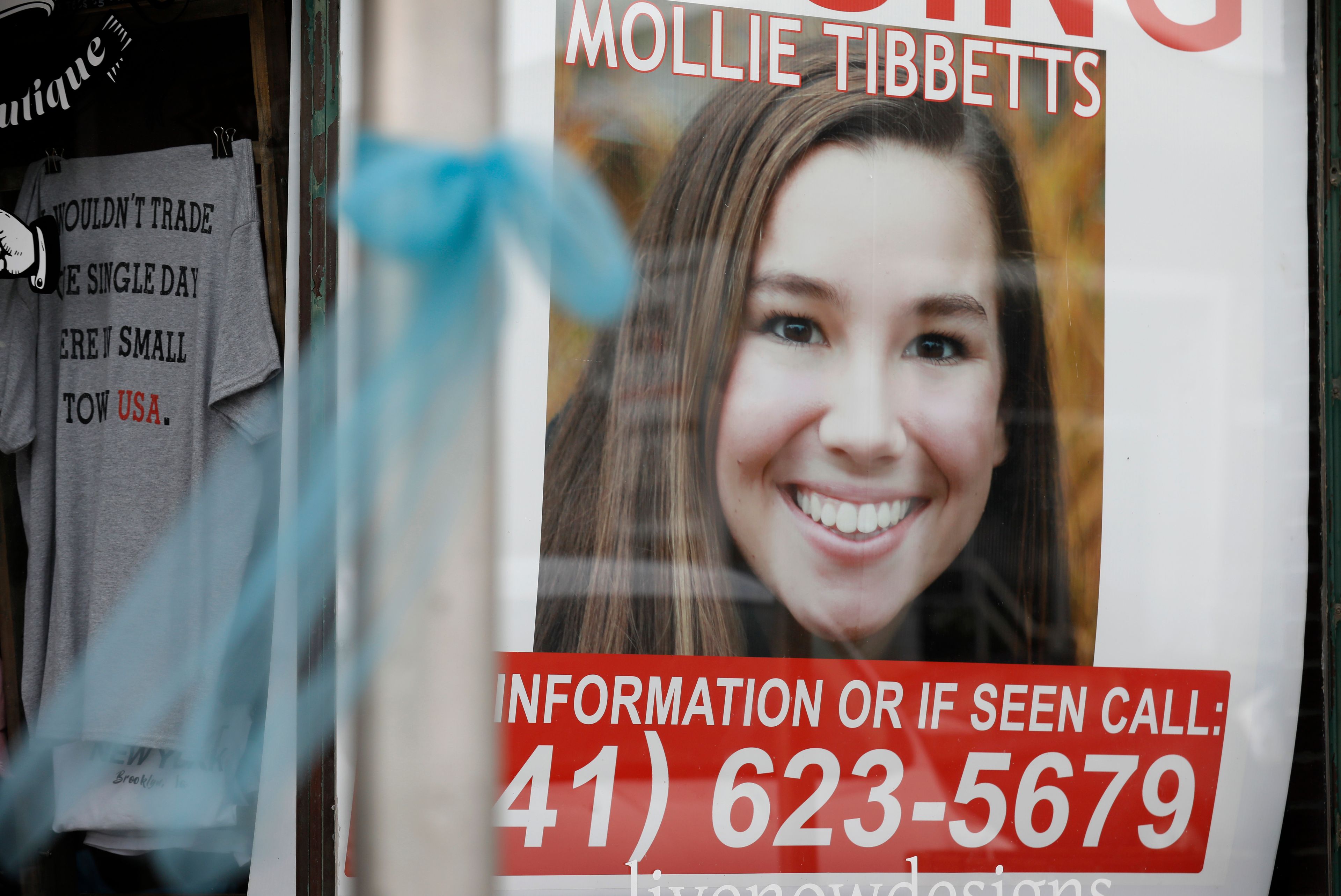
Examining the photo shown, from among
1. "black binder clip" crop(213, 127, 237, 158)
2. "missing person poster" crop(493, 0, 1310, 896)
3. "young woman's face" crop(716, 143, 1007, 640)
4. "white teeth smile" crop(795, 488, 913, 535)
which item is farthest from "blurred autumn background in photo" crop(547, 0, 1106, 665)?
"black binder clip" crop(213, 127, 237, 158)

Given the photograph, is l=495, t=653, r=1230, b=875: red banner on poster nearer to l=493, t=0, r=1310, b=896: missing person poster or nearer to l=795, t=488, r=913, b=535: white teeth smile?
l=493, t=0, r=1310, b=896: missing person poster

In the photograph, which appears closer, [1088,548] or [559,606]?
[559,606]

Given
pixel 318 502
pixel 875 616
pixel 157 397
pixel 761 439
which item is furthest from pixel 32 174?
pixel 875 616

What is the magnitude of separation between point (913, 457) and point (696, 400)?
0.45 meters

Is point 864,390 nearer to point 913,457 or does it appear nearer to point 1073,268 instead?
point 913,457

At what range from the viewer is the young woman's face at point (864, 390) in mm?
2055

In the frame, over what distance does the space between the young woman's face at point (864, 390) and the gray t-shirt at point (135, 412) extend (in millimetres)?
1078

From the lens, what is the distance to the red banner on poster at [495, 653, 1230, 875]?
1952 millimetres

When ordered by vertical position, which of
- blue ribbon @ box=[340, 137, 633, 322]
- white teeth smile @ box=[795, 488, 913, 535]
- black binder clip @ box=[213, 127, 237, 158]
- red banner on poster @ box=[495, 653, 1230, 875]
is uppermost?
black binder clip @ box=[213, 127, 237, 158]

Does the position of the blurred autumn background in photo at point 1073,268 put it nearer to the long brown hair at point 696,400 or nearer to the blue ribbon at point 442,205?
the long brown hair at point 696,400

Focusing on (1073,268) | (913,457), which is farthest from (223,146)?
(1073,268)

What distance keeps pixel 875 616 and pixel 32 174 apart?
2157mm

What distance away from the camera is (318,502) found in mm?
2010

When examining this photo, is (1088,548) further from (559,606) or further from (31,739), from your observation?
(31,739)
